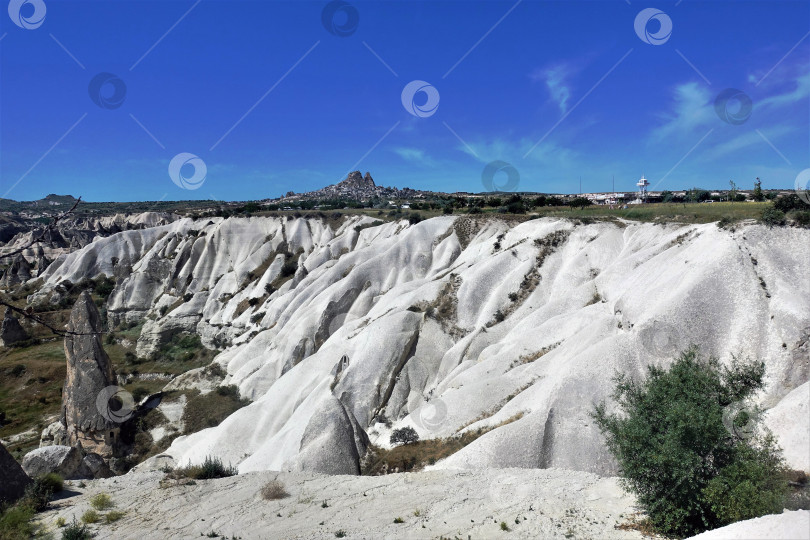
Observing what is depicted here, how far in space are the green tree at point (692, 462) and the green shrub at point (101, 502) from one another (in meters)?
13.3

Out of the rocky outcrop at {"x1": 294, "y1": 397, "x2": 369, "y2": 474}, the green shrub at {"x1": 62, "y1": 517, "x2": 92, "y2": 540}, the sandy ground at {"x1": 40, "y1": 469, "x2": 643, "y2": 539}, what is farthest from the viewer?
the rocky outcrop at {"x1": 294, "y1": 397, "x2": 369, "y2": 474}

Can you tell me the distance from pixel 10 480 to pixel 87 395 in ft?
56.6

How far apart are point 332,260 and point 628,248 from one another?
32615 mm

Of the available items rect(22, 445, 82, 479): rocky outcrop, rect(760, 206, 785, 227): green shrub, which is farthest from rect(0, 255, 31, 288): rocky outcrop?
rect(760, 206, 785, 227): green shrub

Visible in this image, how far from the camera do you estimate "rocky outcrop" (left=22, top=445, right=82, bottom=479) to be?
1571 centimetres

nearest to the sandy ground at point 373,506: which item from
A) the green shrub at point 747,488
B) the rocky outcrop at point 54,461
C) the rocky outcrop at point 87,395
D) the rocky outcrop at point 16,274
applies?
the green shrub at point 747,488

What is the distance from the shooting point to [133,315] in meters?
60.8

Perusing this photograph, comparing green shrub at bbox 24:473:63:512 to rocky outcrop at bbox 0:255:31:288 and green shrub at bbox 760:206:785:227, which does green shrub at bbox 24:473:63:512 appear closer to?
green shrub at bbox 760:206:785:227

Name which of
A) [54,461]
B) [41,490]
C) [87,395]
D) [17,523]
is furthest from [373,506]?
[87,395]

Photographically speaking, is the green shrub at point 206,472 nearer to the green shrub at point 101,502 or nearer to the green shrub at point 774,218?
the green shrub at point 101,502

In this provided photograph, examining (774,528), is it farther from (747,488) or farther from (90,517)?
(90,517)

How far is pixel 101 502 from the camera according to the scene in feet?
39.4

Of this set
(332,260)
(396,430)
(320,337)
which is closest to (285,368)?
(320,337)

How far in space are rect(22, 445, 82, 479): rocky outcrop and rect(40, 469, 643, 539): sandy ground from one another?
12.1ft
